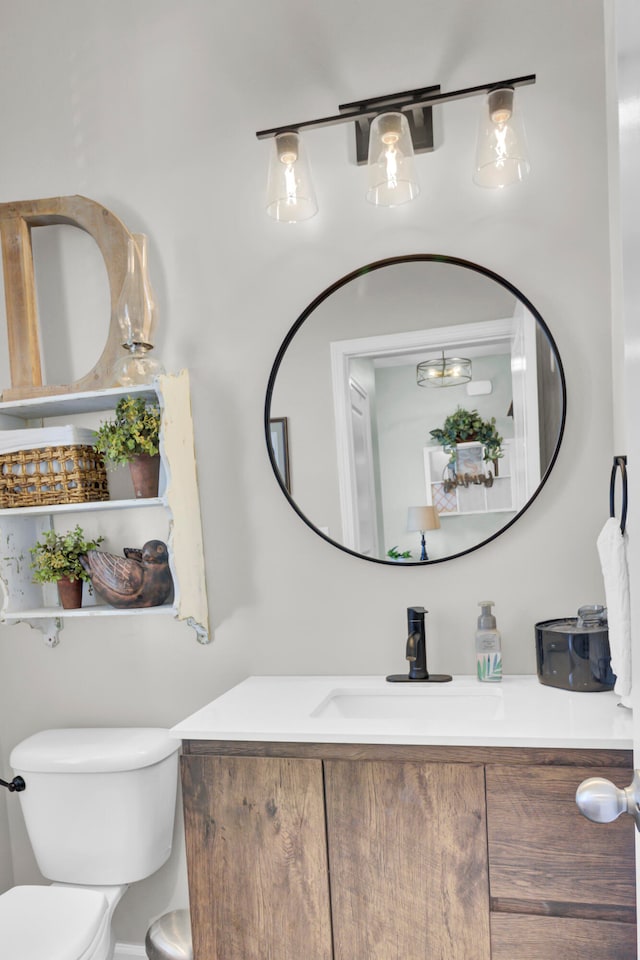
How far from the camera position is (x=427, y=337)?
1.69m

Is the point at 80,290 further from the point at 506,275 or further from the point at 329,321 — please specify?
the point at 506,275

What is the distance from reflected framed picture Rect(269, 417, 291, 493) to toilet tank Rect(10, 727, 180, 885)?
718 millimetres

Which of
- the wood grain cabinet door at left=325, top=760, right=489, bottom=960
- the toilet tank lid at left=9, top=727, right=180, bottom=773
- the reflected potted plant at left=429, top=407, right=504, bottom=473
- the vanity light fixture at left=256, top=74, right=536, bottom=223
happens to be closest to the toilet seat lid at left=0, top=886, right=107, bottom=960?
the toilet tank lid at left=9, top=727, right=180, bottom=773

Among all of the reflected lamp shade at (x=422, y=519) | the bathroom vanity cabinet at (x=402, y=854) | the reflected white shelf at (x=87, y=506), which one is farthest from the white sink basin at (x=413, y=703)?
the reflected white shelf at (x=87, y=506)

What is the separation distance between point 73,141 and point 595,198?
1.38 meters

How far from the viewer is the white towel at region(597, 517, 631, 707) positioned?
1312 millimetres

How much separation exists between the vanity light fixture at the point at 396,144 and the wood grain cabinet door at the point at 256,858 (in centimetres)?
125

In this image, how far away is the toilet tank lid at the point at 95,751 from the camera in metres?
1.70

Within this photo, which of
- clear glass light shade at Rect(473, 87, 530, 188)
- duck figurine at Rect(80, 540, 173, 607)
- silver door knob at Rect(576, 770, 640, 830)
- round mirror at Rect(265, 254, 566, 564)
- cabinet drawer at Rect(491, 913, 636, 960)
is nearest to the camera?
→ silver door knob at Rect(576, 770, 640, 830)

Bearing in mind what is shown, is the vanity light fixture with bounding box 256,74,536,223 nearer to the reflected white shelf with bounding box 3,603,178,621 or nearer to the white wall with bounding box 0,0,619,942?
the white wall with bounding box 0,0,619,942

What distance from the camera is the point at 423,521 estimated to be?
170 centimetres

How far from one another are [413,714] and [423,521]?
44 centimetres

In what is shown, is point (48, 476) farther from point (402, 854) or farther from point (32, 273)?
point (402, 854)

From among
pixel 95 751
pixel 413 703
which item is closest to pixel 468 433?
pixel 413 703
